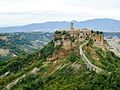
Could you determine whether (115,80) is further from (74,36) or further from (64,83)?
(74,36)

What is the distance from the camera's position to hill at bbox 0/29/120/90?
10594 cm

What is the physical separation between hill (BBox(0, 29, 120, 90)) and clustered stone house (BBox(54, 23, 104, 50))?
146cm

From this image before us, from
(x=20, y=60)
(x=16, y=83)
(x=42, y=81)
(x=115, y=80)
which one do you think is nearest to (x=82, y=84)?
(x=115, y=80)

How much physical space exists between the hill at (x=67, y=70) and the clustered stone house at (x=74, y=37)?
1.46 metres

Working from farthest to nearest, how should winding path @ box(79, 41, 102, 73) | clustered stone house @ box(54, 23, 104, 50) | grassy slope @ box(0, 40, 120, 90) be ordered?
1. clustered stone house @ box(54, 23, 104, 50)
2. winding path @ box(79, 41, 102, 73)
3. grassy slope @ box(0, 40, 120, 90)

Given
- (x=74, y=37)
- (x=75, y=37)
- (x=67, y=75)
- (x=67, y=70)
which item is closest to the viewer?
(x=67, y=75)

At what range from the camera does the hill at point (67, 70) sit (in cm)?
10594

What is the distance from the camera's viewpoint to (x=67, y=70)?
13488cm

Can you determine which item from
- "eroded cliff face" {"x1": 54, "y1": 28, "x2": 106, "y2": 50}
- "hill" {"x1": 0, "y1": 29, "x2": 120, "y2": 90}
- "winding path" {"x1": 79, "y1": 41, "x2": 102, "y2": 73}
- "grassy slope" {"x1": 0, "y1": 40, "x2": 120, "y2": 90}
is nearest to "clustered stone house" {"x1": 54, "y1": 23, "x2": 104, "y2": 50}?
"eroded cliff face" {"x1": 54, "y1": 28, "x2": 106, "y2": 50}

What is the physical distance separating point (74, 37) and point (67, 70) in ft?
104

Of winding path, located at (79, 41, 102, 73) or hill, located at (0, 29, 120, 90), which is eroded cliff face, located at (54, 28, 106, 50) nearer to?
hill, located at (0, 29, 120, 90)

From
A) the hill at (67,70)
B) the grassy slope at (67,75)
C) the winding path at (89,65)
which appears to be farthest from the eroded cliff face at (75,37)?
the winding path at (89,65)

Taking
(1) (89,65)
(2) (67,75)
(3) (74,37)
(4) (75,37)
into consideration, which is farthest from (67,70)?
(4) (75,37)

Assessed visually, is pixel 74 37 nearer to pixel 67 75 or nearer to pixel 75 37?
pixel 75 37
